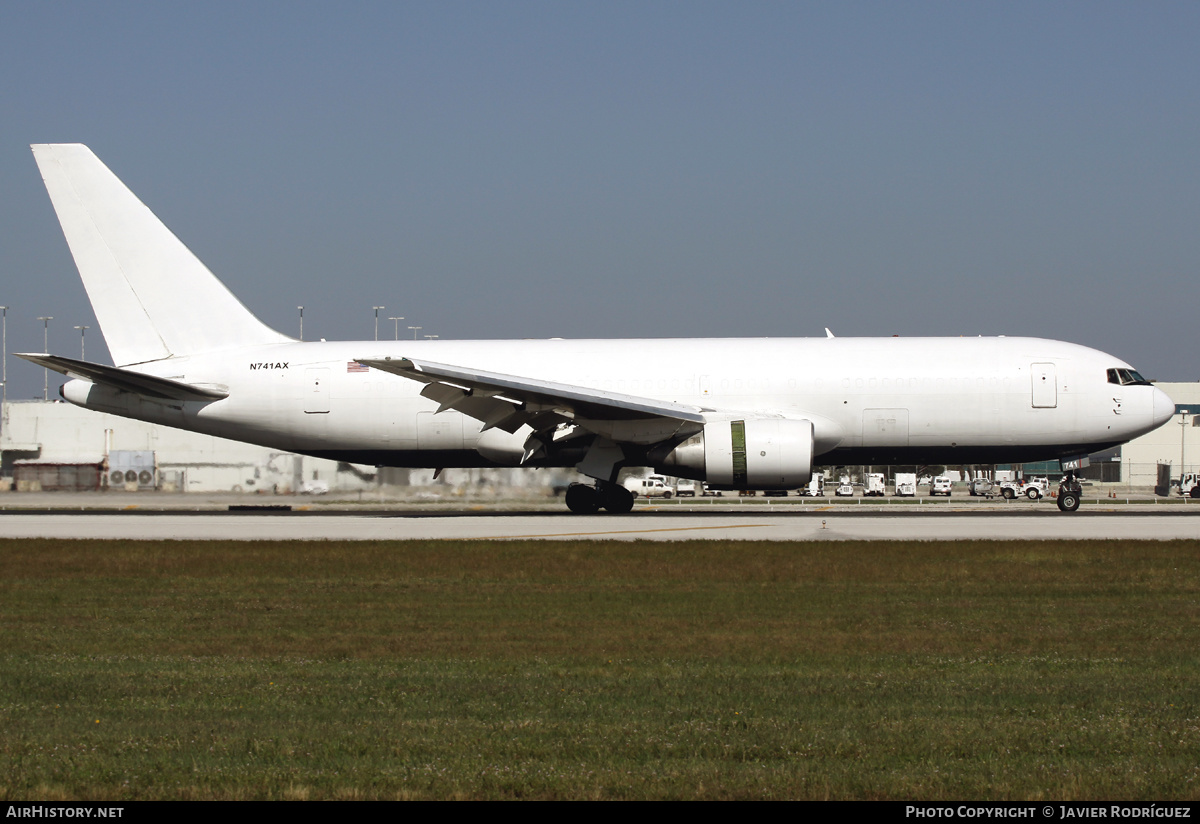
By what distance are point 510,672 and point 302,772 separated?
305 cm

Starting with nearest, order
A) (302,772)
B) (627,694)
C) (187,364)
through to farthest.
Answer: (302,772)
(627,694)
(187,364)

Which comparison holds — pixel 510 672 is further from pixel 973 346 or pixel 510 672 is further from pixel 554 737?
pixel 973 346

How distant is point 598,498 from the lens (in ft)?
91.9

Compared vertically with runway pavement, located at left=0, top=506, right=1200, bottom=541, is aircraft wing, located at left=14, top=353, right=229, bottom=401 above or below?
above

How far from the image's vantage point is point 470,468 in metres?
29.4

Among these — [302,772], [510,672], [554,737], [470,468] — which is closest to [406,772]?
[302,772]

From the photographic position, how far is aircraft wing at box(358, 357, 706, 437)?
24.3 m

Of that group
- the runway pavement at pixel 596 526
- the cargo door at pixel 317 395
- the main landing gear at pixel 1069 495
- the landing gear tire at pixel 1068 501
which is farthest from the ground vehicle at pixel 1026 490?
the cargo door at pixel 317 395

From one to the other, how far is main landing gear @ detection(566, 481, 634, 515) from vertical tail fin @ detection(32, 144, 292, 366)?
30.7 ft

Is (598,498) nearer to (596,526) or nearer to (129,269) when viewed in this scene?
(596,526)

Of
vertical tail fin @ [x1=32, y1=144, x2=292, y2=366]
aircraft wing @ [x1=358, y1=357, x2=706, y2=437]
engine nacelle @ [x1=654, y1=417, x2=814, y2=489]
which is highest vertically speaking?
vertical tail fin @ [x1=32, y1=144, x2=292, y2=366]

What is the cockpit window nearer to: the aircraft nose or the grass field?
the aircraft nose

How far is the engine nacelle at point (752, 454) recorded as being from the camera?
24844 millimetres

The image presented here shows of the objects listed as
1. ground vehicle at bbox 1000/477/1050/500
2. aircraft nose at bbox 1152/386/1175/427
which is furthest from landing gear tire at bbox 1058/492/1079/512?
ground vehicle at bbox 1000/477/1050/500
